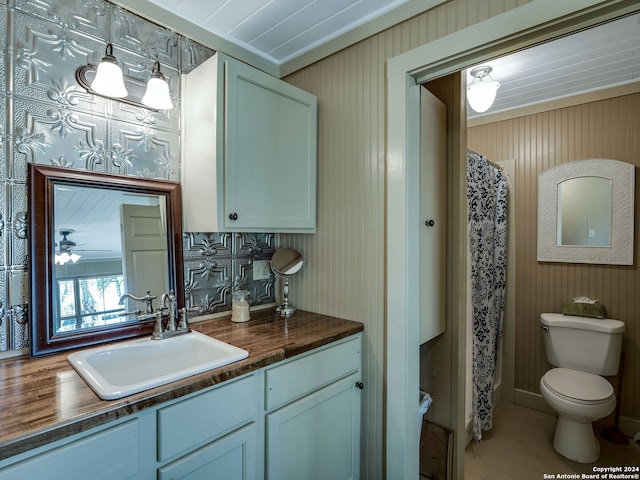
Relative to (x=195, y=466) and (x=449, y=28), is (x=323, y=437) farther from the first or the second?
(x=449, y=28)

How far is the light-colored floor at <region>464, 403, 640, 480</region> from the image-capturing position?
1.99 meters

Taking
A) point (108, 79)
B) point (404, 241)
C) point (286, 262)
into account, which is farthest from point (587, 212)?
point (108, 79)

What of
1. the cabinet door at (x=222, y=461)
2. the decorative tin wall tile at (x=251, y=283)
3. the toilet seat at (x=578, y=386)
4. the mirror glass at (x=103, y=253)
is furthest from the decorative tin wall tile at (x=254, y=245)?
the toilet seat at (x=578, y=386)

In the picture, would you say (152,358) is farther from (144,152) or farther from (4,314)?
(144,152)

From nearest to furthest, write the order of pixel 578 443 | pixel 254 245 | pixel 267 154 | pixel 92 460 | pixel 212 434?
pixel 92 460, pixel 212 434, pixel 267 154, pixel 254 245, pixel 578 443

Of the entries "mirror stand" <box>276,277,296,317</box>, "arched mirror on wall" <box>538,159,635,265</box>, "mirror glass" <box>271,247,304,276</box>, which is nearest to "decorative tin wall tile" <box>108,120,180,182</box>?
"mirror glass" <box>271,247,304,276</box>

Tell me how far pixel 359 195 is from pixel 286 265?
1.84 feet

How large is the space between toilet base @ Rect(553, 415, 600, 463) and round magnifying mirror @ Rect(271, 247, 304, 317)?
1.88 meters

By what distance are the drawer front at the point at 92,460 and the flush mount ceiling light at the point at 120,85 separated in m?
1.15

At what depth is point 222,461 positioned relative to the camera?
1.09 m

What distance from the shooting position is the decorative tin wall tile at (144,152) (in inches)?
55.9

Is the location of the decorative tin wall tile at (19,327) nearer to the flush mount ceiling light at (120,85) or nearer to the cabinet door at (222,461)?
the cabinet door at (222,461)

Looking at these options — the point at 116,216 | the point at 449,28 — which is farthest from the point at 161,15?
the point at 449,28

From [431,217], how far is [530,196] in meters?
1.59
